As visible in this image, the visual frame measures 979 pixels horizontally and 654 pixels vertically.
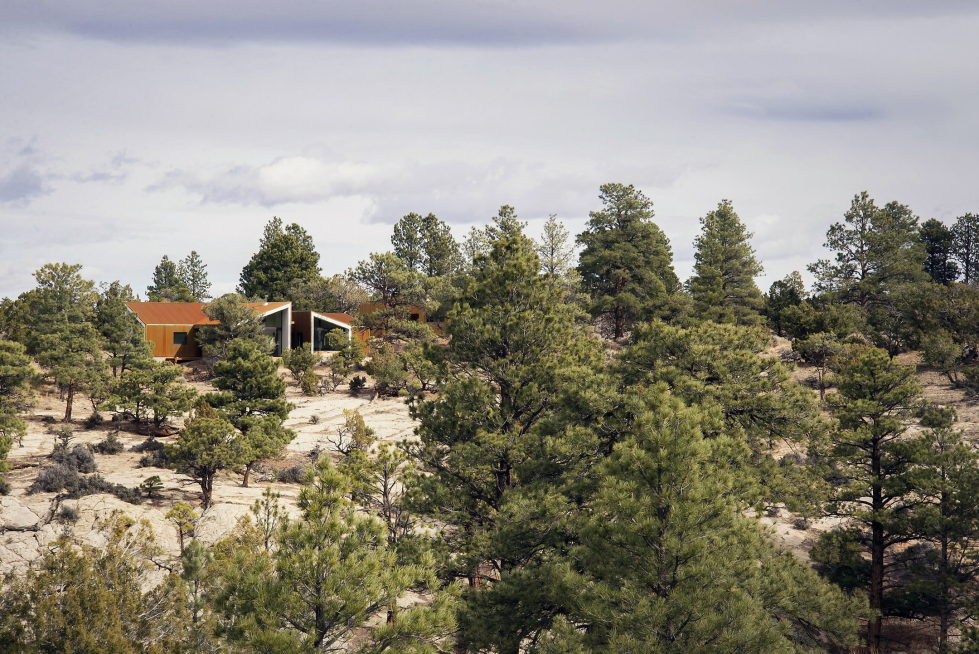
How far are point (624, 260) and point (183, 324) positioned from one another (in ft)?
124

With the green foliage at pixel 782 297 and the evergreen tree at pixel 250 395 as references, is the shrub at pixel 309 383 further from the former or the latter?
the green foliage at pixel 782 297

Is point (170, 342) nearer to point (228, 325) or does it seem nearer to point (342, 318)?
point (228, 325)

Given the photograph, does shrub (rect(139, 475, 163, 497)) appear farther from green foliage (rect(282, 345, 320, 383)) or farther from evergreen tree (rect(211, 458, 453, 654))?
green foliage (rect(282, 345, 320, 383))

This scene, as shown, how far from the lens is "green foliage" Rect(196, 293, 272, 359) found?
54.2 metres

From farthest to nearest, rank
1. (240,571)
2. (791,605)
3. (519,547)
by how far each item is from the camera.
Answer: (519,547), (791,605), (240,571)

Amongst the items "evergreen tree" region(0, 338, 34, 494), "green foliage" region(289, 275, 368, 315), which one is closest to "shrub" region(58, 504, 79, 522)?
"evergreen tree" region(0, 338, 34, 494)

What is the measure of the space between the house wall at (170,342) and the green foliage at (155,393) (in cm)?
1788

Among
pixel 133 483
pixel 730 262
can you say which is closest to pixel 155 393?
pixel 133 483

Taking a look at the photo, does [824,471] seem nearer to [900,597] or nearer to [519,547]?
[900,597]

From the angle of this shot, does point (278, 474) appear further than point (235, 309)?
No

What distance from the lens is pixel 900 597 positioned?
22.5 meters

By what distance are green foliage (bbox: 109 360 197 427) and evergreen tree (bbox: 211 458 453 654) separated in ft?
97.9

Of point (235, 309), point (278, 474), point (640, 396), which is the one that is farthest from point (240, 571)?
point (235, 309)

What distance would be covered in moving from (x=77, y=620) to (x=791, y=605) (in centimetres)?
1457
